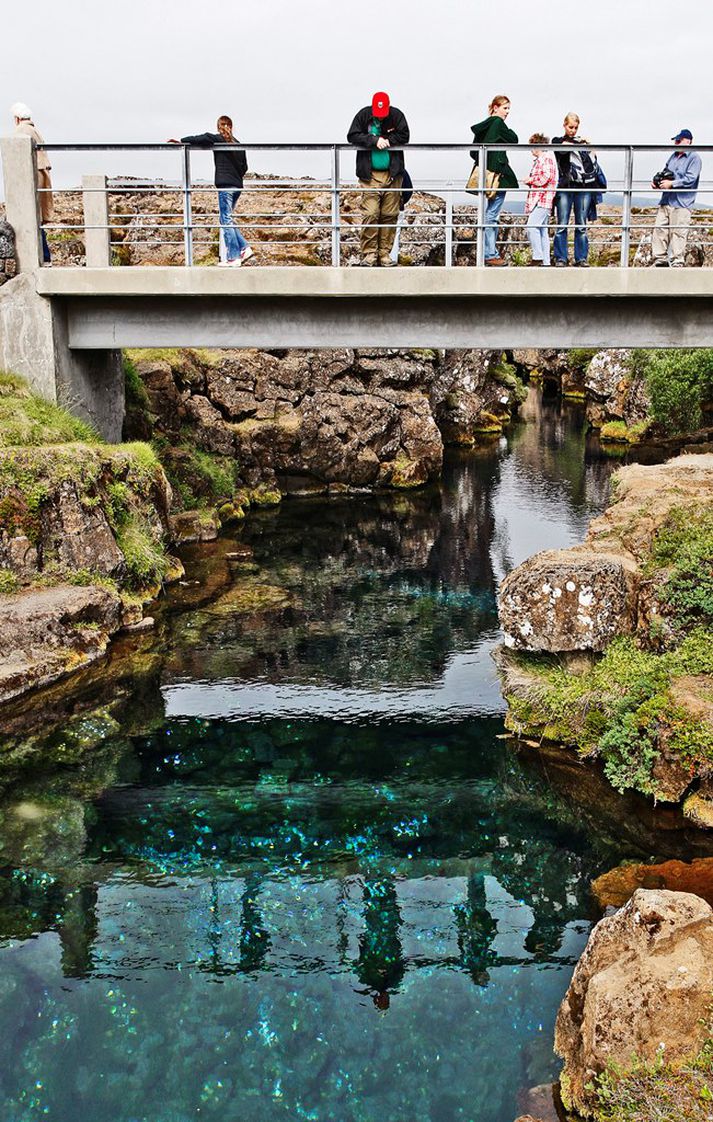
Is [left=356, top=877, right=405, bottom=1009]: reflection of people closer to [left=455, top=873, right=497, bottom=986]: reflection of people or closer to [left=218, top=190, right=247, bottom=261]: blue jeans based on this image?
[left=455, top=873, right=497, bottom=986]: reflection of people

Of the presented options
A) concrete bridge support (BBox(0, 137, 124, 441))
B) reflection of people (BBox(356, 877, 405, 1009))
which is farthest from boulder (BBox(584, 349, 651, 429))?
reflection of people (BBox(356, 877, 405, 1009))

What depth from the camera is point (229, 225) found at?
2283 centimetres

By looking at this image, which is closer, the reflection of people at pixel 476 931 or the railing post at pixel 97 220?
the reflection of people at pixel 476 931

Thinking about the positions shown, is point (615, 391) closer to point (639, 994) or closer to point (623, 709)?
point (623, 709)

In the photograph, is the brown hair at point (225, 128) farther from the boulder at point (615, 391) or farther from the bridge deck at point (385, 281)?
the boulder at point (615, 391)

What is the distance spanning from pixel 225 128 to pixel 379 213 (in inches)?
157

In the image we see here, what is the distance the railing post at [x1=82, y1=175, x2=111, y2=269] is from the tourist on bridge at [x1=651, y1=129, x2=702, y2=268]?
40.7ft

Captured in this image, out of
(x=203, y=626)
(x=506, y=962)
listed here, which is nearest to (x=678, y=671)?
(x=506, y=962)

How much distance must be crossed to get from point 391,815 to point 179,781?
12.1 ft

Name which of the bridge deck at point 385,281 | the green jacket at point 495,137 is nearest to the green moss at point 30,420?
the bridge deck at point 385,281

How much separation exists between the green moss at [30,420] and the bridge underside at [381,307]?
210 centimetres

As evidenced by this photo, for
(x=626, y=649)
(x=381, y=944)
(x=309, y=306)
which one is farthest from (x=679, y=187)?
(x=381, y=944)

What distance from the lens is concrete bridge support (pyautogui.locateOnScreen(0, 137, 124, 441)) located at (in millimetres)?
23172

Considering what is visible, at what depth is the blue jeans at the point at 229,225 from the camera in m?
22.9
